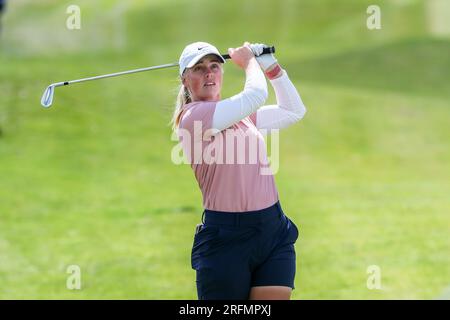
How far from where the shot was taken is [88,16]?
133 feet

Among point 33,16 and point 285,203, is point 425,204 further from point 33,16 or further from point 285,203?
point 33,16

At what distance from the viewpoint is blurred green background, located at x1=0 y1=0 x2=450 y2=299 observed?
34.2ft

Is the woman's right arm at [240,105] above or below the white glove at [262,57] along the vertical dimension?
below

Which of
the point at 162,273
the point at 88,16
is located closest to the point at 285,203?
the point at 162,273

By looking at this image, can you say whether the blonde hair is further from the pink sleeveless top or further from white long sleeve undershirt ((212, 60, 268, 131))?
white long sleeve undershirt ((212, 60, 268, 131))

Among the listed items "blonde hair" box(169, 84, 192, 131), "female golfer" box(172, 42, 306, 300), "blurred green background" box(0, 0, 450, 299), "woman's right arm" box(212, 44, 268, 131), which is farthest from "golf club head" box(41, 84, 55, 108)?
"blurred green background" box(0, 0, 450, 299)

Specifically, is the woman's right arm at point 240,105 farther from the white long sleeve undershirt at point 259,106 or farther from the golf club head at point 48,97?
the golf club head at point 48,97

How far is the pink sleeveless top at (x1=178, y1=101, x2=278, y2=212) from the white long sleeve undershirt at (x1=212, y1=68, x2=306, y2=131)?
79mm

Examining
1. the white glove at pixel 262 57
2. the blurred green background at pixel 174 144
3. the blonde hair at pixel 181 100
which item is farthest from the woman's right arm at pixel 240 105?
the blurred green background at pixel 174 144

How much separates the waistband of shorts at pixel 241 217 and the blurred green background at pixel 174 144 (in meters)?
4.43

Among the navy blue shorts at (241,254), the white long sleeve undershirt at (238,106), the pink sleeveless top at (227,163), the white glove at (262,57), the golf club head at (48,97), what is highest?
the white glove at (262,57)

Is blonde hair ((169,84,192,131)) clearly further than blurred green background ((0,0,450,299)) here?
No

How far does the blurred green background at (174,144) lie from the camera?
10.4m

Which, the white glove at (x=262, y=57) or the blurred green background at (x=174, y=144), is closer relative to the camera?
→ the white glove at (x=262, y=57)
